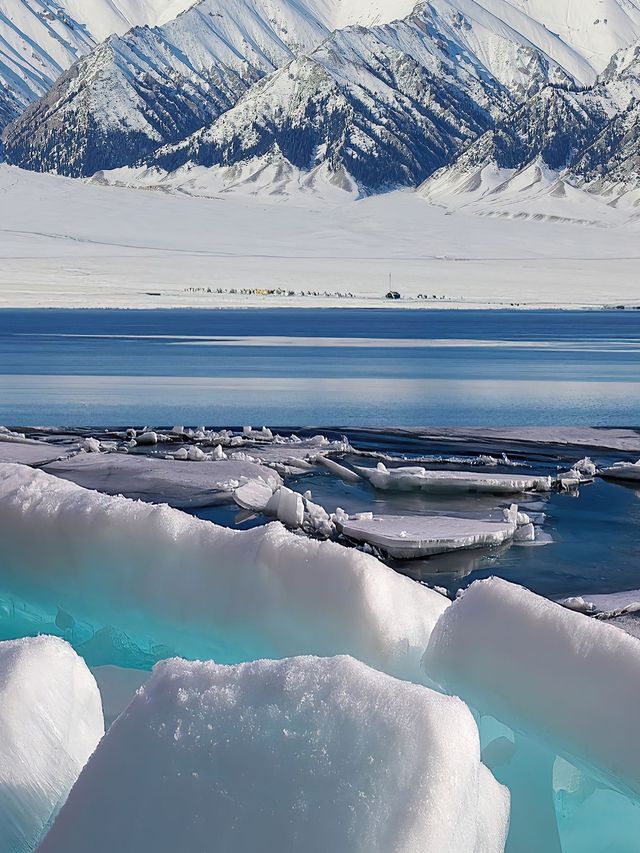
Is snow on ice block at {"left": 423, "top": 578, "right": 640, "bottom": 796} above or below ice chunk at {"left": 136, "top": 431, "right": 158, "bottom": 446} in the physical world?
above

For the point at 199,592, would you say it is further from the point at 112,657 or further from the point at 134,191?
the point at 134,191

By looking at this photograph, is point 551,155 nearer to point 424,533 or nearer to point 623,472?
point 623,472

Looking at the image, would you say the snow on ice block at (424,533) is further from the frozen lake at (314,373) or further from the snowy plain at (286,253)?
the snowy plain at (286,253)

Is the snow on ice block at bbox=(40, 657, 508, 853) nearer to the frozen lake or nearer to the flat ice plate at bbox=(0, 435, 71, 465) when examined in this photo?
the flat ice plate at bbox=(0, 435, 71, 465)

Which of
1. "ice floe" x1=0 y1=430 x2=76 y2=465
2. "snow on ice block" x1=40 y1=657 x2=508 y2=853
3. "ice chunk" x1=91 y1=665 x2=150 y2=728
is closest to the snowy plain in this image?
"ice floe" x1=0 y1=430 x2=76 y2=465

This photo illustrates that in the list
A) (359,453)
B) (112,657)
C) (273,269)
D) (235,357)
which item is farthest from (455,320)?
(112,657)
